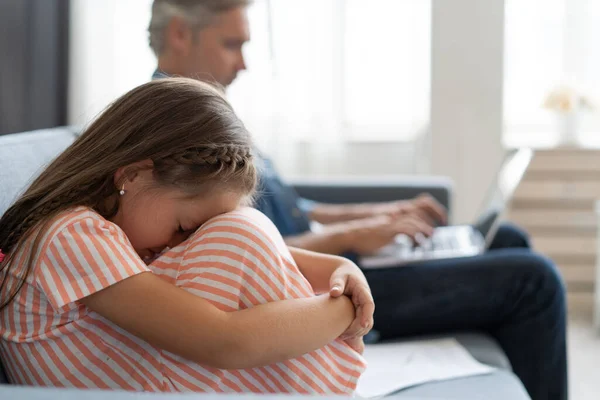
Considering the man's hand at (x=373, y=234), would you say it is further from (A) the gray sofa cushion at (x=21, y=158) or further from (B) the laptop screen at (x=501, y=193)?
(A) the gray sofa cushion at (x=21, y=158)

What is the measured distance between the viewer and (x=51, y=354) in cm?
94

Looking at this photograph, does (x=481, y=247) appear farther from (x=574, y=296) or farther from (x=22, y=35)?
(x=22, y=35)

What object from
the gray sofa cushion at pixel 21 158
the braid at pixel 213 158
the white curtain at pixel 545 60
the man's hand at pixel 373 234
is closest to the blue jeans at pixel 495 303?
the man's hand at pixel 373 234

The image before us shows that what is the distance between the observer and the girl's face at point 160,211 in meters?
0.98

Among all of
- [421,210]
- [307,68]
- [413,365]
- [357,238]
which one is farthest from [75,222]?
[307,68]

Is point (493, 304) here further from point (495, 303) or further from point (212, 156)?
point (212, 156)

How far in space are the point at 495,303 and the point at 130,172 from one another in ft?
3.35

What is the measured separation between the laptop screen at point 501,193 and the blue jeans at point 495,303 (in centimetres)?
21

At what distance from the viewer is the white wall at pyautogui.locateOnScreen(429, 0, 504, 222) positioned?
10.1ft

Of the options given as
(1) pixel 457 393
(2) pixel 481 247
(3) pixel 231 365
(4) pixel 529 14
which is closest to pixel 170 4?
(2) pixel 481 247

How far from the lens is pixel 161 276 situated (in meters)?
0.96

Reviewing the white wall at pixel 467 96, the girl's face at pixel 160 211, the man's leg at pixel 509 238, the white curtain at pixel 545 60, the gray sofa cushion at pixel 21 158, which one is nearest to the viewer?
the girl's face at pixel 160 211

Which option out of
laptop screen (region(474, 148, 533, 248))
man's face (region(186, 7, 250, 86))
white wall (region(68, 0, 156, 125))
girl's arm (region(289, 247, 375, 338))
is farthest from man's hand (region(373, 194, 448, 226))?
white wall (region(68, 0, 156, 125))

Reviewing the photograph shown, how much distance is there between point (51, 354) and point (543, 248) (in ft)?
9.17
